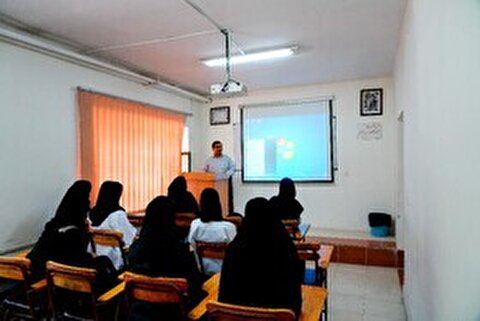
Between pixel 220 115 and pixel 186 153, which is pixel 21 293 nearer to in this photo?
pixel 186 153

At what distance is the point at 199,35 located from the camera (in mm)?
3877

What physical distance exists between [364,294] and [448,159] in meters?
3.07

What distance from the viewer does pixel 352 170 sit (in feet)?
20.8

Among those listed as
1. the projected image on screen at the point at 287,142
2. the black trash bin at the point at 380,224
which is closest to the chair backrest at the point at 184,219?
the projected image on screen at the point at 287,142

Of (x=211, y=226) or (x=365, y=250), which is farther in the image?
(x=365, y=250)

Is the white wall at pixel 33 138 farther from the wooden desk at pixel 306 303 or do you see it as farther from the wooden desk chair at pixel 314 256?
the wooden desk chair at pixel 314 256

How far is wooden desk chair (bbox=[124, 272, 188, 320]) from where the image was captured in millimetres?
1912

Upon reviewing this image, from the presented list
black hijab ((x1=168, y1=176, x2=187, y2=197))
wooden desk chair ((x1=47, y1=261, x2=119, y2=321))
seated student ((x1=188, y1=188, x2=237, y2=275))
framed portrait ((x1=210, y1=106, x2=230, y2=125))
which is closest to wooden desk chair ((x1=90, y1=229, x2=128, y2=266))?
seated student ((x1=188, y1=188, x2=237, y2=275))

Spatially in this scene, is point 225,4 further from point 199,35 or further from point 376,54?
point 376,54

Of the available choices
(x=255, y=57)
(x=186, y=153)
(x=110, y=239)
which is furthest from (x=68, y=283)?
(x=186, y=153)

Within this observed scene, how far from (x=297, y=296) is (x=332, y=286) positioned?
→ 280cm

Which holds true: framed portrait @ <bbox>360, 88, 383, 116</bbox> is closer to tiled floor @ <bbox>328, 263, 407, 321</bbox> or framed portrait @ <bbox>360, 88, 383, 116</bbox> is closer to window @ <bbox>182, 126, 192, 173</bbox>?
tiled floor @ <bbox>328, 263, 407, 321</bbox>

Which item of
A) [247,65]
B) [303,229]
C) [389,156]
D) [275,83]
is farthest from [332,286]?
[275,83]

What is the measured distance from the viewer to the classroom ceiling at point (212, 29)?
3.17m
